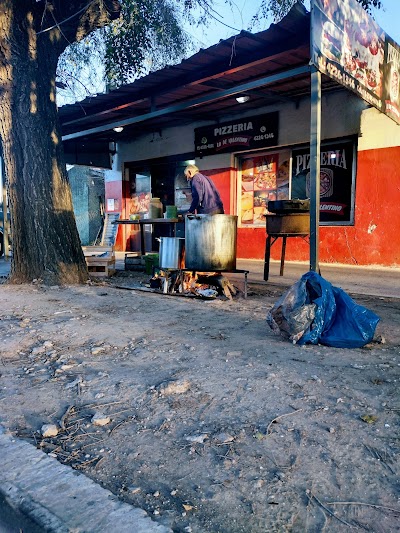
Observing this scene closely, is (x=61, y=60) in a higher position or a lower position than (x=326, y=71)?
higher

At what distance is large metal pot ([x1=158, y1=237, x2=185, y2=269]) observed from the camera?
19.5 feet

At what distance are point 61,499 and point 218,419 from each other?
0.84m

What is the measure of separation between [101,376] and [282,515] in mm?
1570

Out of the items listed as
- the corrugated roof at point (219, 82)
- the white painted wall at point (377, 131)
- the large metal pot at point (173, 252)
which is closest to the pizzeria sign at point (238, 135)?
the corrugated roof at point (219, 82)

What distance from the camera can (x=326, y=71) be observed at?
185 inches

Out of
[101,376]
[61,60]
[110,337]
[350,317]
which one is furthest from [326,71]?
[61,60]

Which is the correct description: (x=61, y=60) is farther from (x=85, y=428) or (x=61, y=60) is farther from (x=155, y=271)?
(x=85, y=428)

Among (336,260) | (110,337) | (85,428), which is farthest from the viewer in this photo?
(336,260)

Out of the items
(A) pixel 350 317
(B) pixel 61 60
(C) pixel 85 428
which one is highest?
(B) pixel 61 60

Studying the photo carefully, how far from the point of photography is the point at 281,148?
30.4 feet

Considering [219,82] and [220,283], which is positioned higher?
[219,82]

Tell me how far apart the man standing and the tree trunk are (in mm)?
2081

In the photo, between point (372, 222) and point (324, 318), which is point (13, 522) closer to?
point (324, 318)

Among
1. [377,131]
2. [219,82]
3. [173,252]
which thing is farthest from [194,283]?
[377,131]
